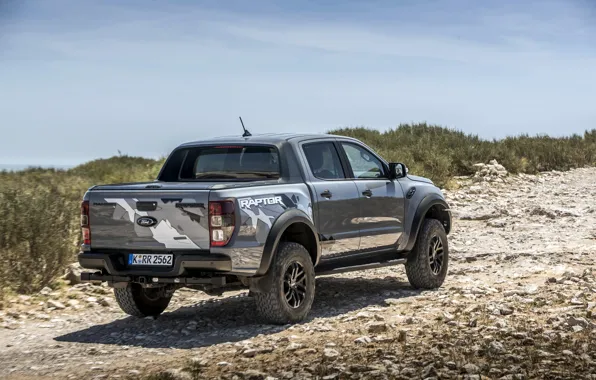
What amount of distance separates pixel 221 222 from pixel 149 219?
0.74 m

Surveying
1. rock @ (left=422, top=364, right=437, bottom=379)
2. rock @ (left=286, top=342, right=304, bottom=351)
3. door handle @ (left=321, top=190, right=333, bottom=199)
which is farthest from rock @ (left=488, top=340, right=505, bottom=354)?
door handle @ (left=321, top=190, right=333, bottom=199)

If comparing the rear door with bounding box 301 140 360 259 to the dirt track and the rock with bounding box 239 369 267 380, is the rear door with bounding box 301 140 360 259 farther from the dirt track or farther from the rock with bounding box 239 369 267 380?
the rock with bounding box 239 369 267 380

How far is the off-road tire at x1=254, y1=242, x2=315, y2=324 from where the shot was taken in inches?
349

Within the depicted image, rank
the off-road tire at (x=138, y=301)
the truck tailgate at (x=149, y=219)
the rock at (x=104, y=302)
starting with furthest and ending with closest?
the rock at (x=104, y=302) < the off-road tire at (x=138, y=301) < the truck tailgate at (x=149, y=219)

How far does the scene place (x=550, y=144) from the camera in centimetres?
3153

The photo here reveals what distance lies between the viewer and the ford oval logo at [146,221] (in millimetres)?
8625

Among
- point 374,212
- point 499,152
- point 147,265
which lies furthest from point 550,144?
point 147,265

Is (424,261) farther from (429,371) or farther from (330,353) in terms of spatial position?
(429,371)

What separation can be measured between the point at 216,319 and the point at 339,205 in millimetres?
1714

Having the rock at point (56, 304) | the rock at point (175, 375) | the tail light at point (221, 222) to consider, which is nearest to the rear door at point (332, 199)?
the tail light at point (221, 222)

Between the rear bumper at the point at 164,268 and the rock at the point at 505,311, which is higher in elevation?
the rear bumper at the point at 164,268

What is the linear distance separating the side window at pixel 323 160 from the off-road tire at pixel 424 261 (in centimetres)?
157

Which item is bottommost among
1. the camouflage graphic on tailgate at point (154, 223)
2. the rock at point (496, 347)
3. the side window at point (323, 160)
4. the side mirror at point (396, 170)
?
the rock at point (496, 347)

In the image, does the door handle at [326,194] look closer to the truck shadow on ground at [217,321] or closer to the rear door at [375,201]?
the rear door at [375,201]
